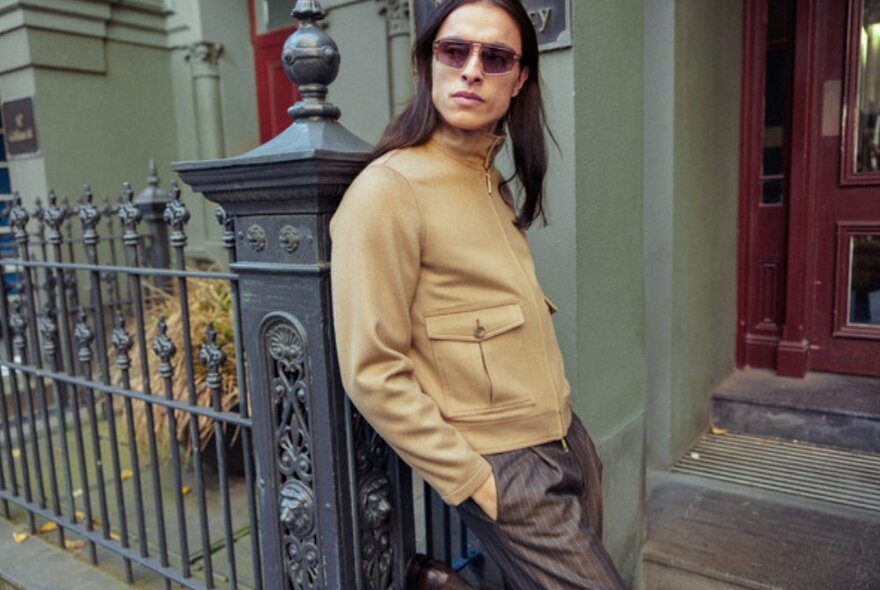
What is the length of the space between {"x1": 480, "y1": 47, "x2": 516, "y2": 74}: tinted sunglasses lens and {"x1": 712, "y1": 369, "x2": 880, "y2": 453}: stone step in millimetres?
3046

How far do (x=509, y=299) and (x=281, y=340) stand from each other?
2.29 ft

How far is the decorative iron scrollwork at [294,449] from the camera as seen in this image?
1.96 m

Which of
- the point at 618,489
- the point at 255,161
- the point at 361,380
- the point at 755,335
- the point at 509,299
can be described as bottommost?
the point at 618,489

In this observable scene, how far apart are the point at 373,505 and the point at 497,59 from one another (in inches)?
49.9

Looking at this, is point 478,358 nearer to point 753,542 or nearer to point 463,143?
point 463,143

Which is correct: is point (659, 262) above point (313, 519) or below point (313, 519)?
above

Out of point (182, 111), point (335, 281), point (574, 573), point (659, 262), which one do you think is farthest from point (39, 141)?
point (574, 573)

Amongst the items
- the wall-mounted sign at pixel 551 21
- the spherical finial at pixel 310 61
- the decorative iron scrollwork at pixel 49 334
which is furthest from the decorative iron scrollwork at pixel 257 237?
the decorative iron scrollwork at pixel 49 334

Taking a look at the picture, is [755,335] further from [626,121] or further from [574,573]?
[574,573]

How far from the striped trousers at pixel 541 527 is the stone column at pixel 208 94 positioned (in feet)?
20.6

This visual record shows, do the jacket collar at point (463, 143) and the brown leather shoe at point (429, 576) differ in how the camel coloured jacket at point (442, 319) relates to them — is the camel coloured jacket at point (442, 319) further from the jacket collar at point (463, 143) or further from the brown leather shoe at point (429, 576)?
the brown leather shoe at point (429, 576)

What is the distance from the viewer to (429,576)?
204 cm

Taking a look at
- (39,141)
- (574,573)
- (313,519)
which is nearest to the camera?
(574,573)

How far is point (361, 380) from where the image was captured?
154 centimetres
